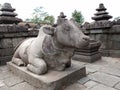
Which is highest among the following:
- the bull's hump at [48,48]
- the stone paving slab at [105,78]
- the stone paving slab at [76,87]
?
the bull's hump at [48,48]

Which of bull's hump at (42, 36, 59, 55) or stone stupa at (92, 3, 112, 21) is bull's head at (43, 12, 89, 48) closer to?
bull's hump at (42, 36, 59, 55)

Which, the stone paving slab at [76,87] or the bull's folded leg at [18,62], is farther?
the bull's folded leg at [18,62]

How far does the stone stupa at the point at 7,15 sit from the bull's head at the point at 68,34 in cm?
210

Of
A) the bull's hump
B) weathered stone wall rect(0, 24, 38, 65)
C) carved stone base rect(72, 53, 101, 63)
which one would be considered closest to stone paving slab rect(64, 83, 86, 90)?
the bull's hump

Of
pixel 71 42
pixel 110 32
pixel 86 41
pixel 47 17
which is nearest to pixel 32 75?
pixel 71 42

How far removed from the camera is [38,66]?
2.04 meters

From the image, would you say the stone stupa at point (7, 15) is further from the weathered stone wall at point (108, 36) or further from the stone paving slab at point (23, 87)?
the weathered stone wall at point (108, 36)

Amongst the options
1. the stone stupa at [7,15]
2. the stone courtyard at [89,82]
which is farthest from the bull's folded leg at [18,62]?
the stone stupa at [7,15]

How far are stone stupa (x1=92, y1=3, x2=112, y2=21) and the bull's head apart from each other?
248 cm

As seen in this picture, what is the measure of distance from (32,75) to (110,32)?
9.47 ft

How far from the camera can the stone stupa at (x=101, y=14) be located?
406 cm

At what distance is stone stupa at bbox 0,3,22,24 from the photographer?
139 inches

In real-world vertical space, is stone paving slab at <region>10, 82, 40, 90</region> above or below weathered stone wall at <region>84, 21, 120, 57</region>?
below

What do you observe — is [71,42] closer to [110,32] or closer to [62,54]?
[62,54]
